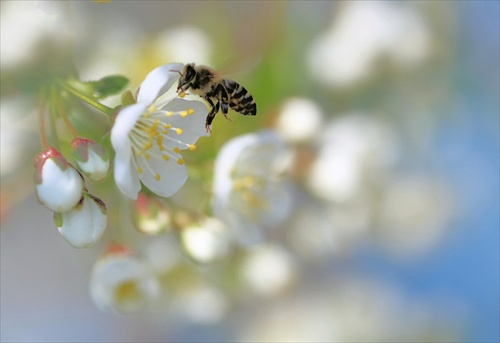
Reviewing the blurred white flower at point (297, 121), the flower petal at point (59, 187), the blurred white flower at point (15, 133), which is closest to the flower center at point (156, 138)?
the flower petal at point (59, 187)

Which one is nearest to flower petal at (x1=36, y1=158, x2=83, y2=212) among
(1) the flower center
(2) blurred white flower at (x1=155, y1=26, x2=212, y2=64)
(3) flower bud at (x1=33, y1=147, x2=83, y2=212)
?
(3) flower bud at (x1=33, y1=147, x2=83, y2=212)

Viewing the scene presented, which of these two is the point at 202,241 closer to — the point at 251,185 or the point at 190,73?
the point at 251,185

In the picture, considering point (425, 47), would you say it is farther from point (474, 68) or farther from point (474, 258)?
point (474, 258)

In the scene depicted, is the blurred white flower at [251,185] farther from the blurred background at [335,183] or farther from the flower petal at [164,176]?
the flower petal at [164,176]

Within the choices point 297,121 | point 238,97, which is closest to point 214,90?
point 238,97

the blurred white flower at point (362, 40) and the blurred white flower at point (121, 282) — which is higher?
the blurred white flower at point (362, 40)

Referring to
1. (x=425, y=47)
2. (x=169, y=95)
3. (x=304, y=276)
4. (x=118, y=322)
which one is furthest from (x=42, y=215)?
(x=425, y=47)
